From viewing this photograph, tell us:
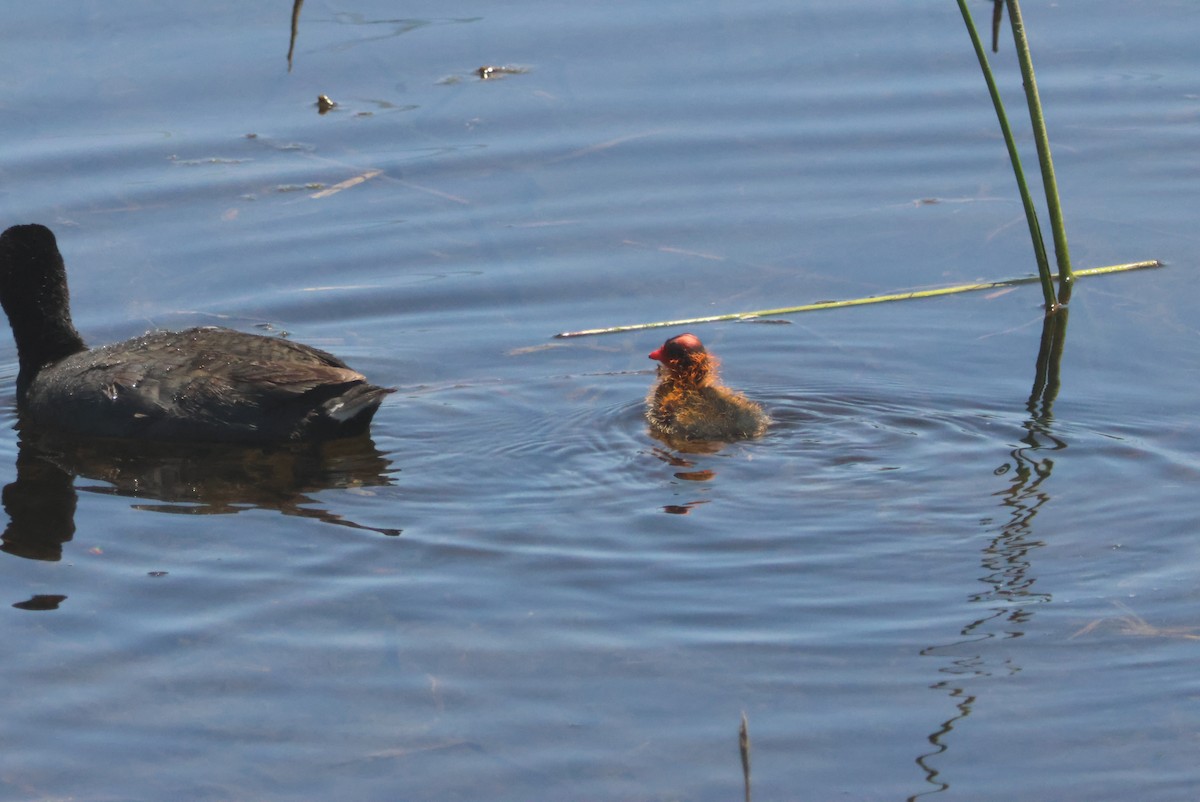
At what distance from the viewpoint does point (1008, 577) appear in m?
5.96

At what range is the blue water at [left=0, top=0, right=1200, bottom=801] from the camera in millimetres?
5129

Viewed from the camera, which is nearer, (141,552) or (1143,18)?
(141,552)

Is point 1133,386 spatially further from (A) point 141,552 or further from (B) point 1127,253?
(A) point 141,552

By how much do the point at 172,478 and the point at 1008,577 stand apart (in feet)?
12.2

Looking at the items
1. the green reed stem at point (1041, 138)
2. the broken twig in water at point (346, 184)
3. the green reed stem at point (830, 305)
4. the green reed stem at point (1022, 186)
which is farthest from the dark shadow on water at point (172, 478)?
the green reed stem at point (1041, 138)

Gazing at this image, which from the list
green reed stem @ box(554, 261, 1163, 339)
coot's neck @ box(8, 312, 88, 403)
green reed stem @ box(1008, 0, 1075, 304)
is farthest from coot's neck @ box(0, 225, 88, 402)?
green reed stem @ box(1008, 0, 1075, 304)

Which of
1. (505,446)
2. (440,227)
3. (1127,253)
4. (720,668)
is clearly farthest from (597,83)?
(720,668)

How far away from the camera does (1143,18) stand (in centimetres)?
1182

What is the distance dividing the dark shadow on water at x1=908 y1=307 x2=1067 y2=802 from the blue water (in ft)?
0.07

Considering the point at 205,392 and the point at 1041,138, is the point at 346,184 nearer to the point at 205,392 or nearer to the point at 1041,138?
the point at 205,392

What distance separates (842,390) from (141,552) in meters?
3.25

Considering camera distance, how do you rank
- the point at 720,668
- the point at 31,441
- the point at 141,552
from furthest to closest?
the point at 31,441
the point at 141,552
the point at 720,668

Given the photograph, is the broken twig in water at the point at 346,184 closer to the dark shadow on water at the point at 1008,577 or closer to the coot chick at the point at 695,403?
the coot chick at the point at 695,403

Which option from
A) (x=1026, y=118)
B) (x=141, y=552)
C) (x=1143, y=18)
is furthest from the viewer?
(x=1143, y=18)
